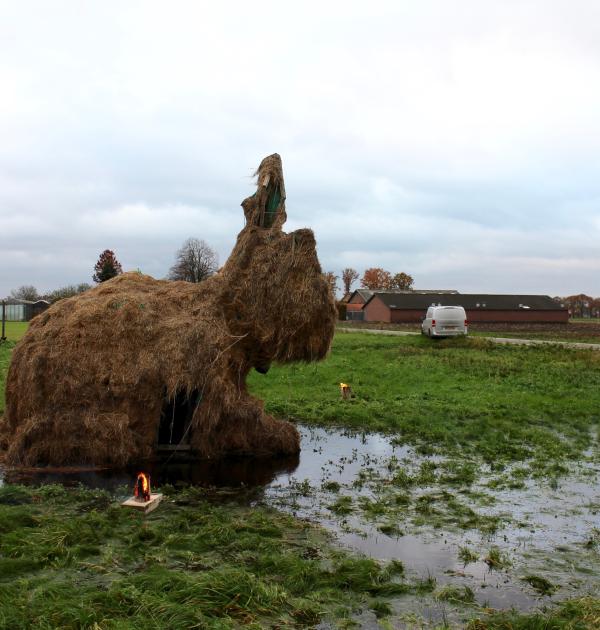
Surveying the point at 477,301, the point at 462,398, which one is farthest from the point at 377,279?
the point at 462,398

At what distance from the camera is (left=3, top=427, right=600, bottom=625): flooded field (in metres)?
6.39

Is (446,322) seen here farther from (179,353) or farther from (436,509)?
(436,509)

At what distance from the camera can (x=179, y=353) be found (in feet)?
36.4

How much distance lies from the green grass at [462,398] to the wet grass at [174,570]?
4365 millimetres

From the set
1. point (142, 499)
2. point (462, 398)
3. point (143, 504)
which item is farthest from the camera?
point (462, 398)

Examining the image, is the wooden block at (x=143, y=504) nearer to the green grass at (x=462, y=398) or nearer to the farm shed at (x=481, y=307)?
the green grass at (x=462, y=398)

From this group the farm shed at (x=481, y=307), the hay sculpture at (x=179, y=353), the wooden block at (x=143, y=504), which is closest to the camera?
the wooden block at (x=143, y=504)

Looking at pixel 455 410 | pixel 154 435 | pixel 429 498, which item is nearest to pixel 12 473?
pixel 154 435

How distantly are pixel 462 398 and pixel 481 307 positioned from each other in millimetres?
50046

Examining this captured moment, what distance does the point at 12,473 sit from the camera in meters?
10.4

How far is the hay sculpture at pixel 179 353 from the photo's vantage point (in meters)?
10.8

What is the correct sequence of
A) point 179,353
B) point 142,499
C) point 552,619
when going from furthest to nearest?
1. point 179,353
2. point 142,499
3. point 552,619

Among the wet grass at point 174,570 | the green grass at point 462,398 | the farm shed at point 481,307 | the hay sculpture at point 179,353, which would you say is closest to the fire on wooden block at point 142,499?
the wet grass at point 174,570

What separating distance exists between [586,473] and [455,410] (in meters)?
5.77
